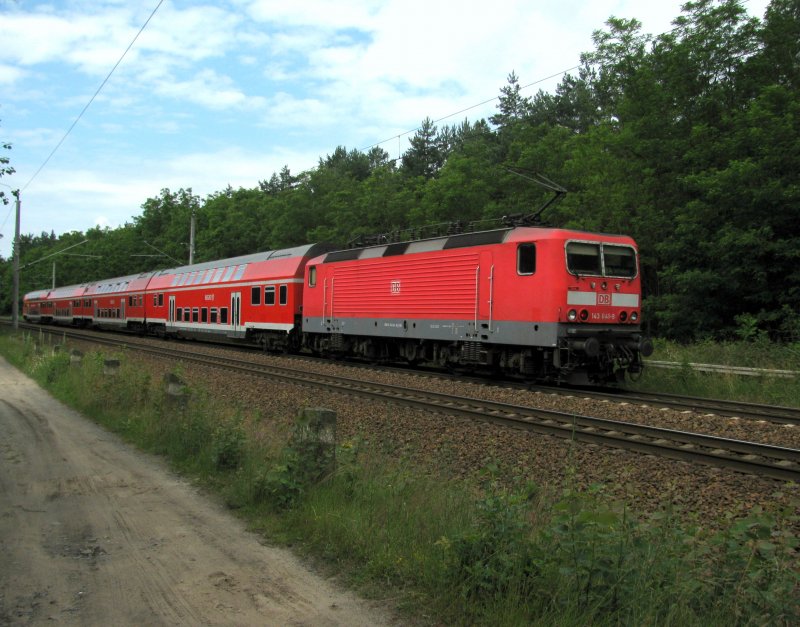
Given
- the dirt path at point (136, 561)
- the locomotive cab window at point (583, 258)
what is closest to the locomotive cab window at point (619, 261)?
the locomotive cab window at point (583, 258)

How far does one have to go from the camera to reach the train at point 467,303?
13117 mm

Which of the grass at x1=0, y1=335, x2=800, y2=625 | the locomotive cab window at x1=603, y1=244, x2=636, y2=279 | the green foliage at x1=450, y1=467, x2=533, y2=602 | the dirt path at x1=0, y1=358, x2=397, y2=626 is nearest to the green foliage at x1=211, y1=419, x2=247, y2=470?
the grass at x1=0, y1=335, x2=800, y2=625

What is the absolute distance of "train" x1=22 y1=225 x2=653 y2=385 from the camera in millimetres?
13117

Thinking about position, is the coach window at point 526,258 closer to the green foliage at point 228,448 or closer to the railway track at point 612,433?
the railway track at point 612,433

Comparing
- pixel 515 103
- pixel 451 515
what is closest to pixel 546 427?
pixel 451 515

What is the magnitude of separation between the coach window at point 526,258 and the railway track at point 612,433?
3324 mm

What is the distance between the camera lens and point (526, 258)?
44.2ft

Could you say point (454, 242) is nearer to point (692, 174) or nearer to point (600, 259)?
point (600, 259)

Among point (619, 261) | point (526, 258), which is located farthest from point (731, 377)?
point (526, 258)

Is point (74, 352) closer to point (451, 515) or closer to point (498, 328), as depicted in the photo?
point (498, 328)

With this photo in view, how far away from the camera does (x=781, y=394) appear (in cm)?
1248

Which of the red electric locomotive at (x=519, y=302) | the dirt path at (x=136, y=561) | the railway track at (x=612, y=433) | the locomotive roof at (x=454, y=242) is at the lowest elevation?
the dirt path at (x=136, y=561)

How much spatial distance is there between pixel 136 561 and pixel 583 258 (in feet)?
35.9

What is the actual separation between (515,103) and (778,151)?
38836 mm
